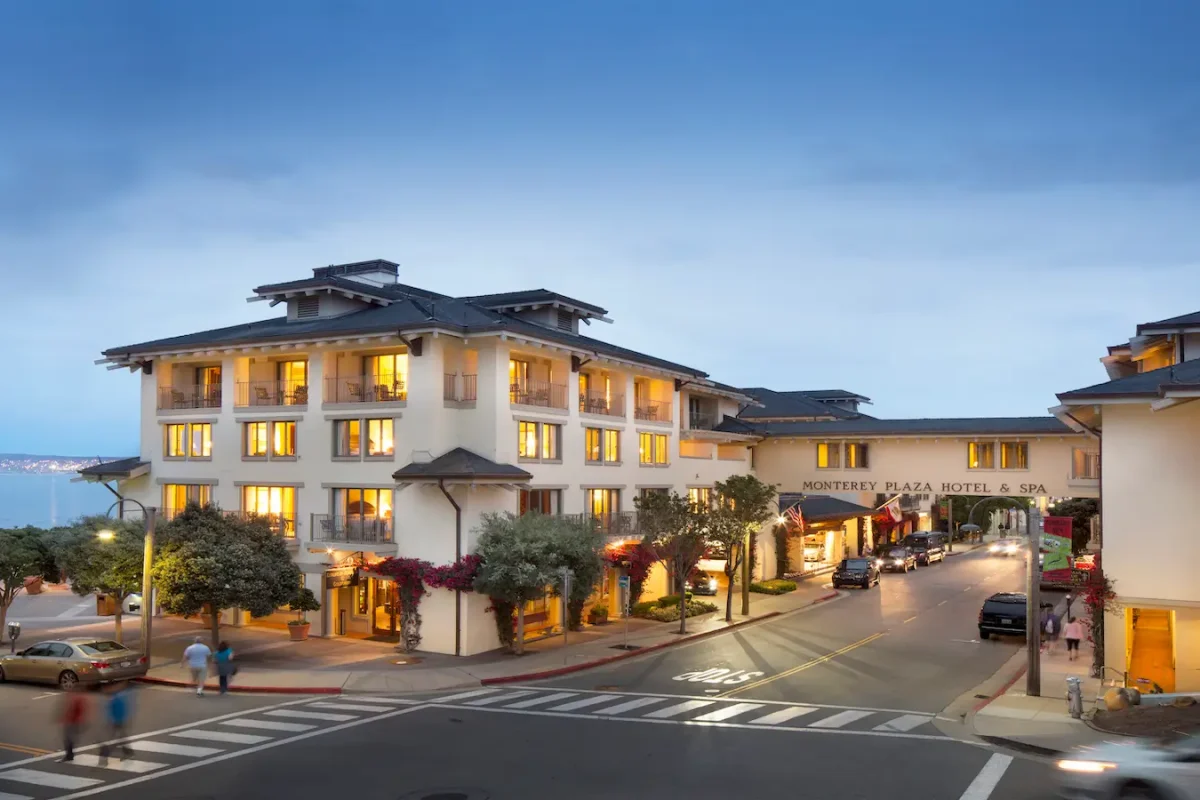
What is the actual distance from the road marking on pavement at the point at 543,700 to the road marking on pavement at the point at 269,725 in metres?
5.03

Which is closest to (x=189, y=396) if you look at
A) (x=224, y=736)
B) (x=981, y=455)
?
(x=224, y=736)

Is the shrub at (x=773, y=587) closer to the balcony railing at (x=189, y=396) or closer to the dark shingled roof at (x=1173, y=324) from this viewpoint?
the dark shingled roof at (x=1173, y=324)

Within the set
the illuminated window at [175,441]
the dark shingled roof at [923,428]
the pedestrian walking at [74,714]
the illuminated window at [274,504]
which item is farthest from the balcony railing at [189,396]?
the dark shingled roof at [923,428]

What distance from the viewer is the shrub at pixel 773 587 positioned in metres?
52.6

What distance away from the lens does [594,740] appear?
21.3m

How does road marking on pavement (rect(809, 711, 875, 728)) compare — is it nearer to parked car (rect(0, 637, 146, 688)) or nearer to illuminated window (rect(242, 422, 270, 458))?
parked car (rect(0, 637, 146, 688))

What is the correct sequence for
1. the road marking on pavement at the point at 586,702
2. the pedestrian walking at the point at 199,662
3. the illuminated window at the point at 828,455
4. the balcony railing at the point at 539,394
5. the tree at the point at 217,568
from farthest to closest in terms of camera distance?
1. the illuminated window at the point at 828,455
2. the balcony railing at the point at 539,394
3. the tree at the point at 217,568
4. the pedestrian walking at the point at 199,662
5. the road marking on pavement at the point at 586,702

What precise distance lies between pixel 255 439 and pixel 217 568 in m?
10.4

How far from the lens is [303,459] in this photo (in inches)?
1533

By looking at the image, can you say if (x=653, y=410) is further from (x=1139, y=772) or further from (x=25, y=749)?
(x=1139, y=772)

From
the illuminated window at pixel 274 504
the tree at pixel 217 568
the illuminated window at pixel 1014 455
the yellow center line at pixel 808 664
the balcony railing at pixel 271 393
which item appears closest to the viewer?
the yellow center line at pixel 808 664

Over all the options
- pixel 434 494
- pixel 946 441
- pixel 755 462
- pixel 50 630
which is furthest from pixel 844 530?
pixel 50 630

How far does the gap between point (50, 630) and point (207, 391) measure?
10663 millimetres

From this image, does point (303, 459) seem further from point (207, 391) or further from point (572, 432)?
point (572, 432)
